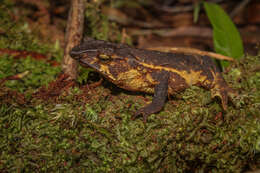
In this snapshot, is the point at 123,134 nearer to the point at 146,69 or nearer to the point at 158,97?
the point at 158,97

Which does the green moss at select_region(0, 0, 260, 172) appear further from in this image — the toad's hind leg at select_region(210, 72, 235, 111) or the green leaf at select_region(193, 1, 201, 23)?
the green leaf at select_region(193, 1, 201, 23)

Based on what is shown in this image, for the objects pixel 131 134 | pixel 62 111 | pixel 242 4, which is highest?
pixel 242 4

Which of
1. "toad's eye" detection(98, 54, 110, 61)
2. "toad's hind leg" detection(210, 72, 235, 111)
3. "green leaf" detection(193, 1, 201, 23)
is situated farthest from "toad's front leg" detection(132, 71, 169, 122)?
"green leaf" detection(193, 1, 201, 23)

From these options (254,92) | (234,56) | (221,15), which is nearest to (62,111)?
(254,92)

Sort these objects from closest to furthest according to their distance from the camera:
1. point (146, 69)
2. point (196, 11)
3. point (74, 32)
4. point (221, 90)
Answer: point (146, 69), point (221, 90), point (74, 32), point (196, 11)

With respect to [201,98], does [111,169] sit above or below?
below

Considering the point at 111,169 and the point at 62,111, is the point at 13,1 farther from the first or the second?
the point at 111,169

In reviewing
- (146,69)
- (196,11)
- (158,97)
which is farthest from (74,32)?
(196,11)
